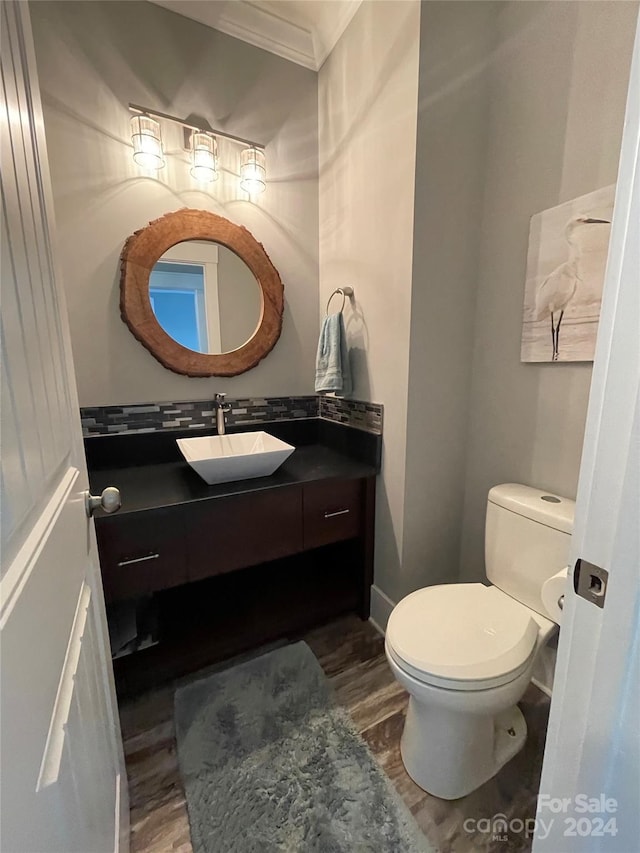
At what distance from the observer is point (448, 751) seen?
1084 millimetres

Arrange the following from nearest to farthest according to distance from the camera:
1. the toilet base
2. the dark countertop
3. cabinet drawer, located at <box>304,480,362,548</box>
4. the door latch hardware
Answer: the door latch hardware, the toilet base, the dark countertop, cabinet drawer, located at <box>304,480,362,548</box>

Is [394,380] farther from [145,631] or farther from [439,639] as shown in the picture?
[145,631]

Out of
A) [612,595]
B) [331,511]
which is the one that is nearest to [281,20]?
[331,511]

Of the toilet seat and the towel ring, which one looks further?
the towel ring

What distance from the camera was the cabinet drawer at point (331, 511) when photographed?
5.04 ft

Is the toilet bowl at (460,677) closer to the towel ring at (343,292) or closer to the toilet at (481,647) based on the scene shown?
the toilet at (481,647)

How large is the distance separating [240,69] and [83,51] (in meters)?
0.64

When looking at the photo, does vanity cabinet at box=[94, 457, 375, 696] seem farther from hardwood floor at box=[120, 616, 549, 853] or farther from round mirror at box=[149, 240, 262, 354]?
round mirror at box=[149, 240, 262, 354]

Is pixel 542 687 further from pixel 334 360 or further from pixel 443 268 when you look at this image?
pixel 443 268

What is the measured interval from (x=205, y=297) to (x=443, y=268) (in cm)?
109

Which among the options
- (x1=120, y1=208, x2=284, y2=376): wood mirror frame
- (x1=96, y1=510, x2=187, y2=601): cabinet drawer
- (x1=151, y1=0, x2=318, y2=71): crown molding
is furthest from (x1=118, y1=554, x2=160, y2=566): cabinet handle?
(x1=151, y1=0, x2=318, y2=71): crown molding

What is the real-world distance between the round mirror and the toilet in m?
1.40

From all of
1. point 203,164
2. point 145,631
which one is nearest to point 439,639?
point 145,631

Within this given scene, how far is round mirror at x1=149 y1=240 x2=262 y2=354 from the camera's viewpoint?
1672 millimetres
